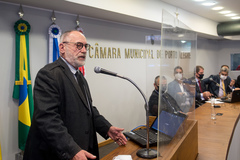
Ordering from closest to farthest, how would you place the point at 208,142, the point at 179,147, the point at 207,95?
the point at 179,147, the point at 208,142, the point at 207,95

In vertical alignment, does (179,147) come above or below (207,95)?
above

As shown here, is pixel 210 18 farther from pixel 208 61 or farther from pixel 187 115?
pixel 187 115

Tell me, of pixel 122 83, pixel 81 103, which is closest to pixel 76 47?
pixel 81 103

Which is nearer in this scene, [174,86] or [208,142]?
[174,86]

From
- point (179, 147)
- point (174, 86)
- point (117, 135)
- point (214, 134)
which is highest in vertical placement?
point (174, 86)

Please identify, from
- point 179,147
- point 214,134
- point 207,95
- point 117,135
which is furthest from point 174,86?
point 207,95

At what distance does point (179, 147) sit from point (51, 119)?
713 millimetres

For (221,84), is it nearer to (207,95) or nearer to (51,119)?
(207,95)

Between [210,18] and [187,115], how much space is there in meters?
5.89

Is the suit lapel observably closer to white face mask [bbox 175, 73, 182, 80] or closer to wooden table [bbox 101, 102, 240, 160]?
wooden table [bbox 101, 102, 240, 160]

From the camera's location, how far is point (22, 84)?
106 inches

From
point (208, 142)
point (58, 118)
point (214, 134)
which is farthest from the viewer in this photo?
point (214, 134)

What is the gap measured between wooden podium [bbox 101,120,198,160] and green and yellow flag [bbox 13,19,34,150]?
5.07ft

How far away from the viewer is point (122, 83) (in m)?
4.38
